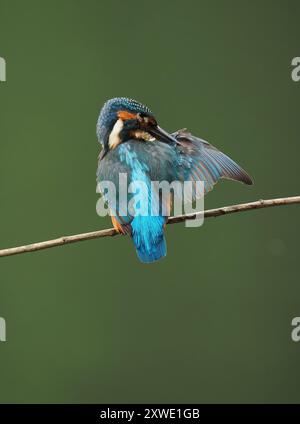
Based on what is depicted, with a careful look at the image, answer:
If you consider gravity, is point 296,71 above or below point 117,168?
above

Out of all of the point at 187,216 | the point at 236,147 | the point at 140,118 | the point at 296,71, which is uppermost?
the point at 296,71

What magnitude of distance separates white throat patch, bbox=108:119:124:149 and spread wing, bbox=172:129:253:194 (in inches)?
8.1

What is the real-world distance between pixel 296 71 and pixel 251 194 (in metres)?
0.80

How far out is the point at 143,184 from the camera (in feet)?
7.98

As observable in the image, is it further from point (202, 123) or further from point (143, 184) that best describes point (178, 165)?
point (202, 123)

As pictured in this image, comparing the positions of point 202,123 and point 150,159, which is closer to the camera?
point 150,159

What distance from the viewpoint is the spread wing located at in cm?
260

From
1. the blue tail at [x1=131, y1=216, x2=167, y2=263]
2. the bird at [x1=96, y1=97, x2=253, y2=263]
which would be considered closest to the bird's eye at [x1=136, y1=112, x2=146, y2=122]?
the bird at [x1=96, y1=97, x2=253, y2=263]

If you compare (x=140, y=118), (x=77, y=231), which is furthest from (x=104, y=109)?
(x=77, y=231)

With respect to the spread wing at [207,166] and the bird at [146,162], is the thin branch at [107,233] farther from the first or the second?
the spread wing at [207,166]

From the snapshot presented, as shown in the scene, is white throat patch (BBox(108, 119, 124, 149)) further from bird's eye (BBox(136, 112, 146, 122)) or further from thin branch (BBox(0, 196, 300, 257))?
thin branch (BBox(0, 196, 300, 257))

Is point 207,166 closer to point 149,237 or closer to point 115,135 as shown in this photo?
point 115,135

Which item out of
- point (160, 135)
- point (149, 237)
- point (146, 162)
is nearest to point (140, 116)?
point (160, 135)

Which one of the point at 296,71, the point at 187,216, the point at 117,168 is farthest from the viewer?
the point at 296,71
